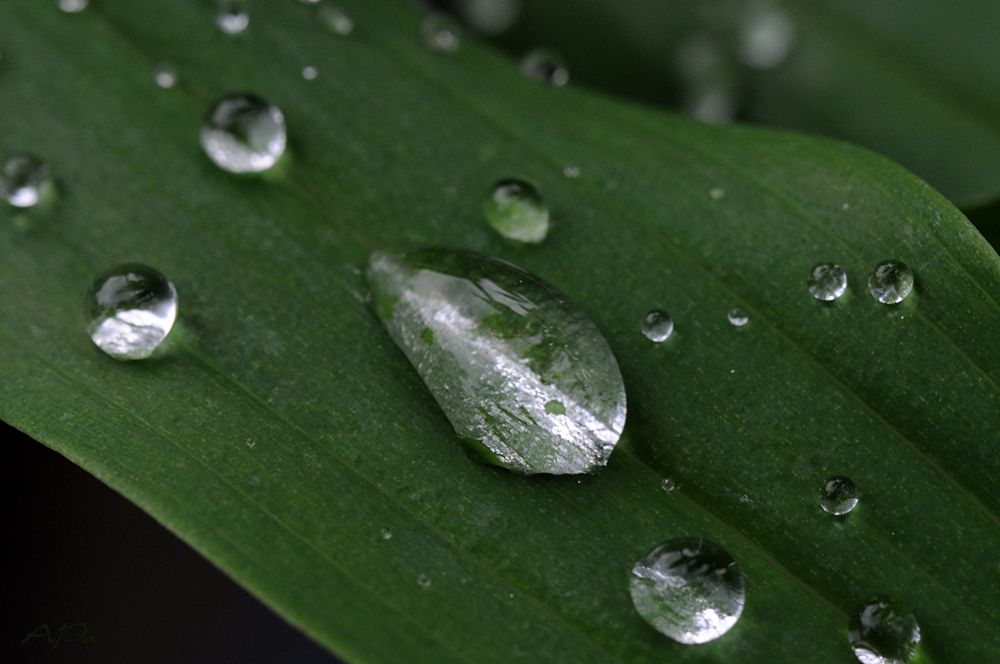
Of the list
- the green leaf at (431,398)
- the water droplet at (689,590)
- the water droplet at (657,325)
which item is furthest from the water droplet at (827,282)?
the water droplet at (689,590)

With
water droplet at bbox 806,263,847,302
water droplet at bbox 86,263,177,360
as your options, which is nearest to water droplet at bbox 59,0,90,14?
water droplet at bbox 86,263,177,360

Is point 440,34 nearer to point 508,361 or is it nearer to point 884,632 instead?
point 508,361

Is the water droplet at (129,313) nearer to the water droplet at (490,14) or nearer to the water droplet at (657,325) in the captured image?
the water droplet at (657,325)

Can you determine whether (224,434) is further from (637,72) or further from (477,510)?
(637,72)

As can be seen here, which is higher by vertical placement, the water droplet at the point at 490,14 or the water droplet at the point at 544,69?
the water droplet at the point at 490,14

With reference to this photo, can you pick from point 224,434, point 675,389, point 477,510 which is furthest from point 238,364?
point 675,389
